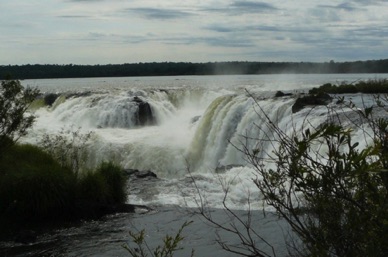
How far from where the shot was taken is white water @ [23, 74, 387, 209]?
14693 mm

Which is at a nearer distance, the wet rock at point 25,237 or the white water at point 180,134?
the wet rock at point 25,237

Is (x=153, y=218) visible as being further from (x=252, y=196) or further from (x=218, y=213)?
(x=252, y=196)

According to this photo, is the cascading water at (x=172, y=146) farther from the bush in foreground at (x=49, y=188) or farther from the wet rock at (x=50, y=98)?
the wet rock at (x=50, y=98)

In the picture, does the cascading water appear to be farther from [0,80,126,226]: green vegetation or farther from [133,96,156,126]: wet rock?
[0,80,126,226]: green vegetation

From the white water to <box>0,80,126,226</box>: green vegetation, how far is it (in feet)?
4.76

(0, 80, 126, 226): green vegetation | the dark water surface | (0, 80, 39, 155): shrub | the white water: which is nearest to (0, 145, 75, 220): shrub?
(0, 80, 126, 226): green vegetation

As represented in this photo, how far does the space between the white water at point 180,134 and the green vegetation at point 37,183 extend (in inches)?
57.1

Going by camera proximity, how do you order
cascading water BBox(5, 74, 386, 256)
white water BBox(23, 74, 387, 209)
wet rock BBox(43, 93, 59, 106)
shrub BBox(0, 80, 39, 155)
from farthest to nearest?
1. wet rock BBox(43, 93, 59, 106)
2. white water BBox(23, 74, 387, 209)
3. shrub BBox(0, 80, 39, 155)
4. cascading water BBox(5, 74, 386, 256)

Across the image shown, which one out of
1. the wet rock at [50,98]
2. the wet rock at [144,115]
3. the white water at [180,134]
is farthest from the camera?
the wet rock at [50,98]

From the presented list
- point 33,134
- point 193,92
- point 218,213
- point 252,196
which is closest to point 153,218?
point 218,213

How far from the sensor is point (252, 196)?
1346 cm

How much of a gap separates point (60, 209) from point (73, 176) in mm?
913

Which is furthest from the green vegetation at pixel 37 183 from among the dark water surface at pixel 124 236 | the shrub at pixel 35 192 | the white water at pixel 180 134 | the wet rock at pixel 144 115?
the wet rock at pixel 144 115

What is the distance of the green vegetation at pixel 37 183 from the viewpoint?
11.4 m
